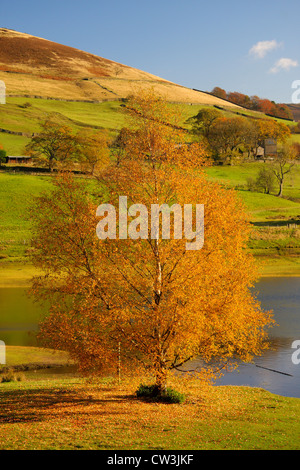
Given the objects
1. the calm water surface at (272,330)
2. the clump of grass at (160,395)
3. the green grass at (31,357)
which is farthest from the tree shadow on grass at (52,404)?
the calm water surface at (272,330)

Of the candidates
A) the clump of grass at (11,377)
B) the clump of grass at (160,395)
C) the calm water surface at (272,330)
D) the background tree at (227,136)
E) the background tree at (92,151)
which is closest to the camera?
the clump of grass at (160,395)

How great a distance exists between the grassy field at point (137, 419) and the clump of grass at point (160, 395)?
466mm

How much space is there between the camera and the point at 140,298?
22.2 m

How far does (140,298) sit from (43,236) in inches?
190

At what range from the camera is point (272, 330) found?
3816 centimetres

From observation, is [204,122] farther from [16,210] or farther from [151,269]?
[151,269]

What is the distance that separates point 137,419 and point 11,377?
37.6 feet

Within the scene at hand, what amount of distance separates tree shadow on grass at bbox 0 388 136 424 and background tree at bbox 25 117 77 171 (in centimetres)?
7480

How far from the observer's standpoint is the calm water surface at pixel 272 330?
28.9m

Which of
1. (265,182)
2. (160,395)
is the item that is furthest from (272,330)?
(265,182)

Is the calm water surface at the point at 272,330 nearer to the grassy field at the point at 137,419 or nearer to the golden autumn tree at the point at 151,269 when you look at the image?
the grassy field at the point at 137,419

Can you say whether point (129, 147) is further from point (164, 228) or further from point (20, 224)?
point (20, 224)

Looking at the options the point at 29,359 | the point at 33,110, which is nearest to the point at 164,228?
the point at 29,359

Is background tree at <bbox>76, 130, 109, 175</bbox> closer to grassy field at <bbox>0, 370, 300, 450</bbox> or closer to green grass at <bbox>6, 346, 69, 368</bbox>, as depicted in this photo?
green grass at <bbox>6, 346, 69, 368</bbox>
